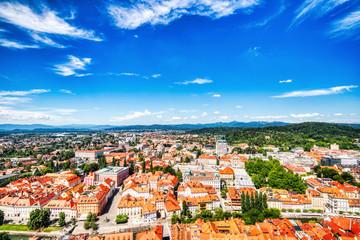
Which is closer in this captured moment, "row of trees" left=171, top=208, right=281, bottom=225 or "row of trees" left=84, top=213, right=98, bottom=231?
"row of trees" left=84, top=213, right=98, bottom=231

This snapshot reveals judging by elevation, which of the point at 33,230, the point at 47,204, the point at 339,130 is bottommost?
the point at 33,230

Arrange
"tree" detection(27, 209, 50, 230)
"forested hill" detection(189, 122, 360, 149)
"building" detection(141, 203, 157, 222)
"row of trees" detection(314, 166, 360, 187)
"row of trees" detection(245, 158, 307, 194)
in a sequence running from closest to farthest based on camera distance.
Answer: "tree" detection(27, 209, 50, 230), "building" detection(141, 203, 157, 222), "row of trees" detection(245, 158, 307, 194), "row of trees" detection(314, 166, 360, 187), "forested hill" detection(189, 122, 360, 149)

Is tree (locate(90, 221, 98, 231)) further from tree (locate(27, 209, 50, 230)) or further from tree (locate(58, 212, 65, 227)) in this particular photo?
tree (locate(27, 209, 50, 230))

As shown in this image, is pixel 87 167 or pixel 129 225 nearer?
pixel 129 225

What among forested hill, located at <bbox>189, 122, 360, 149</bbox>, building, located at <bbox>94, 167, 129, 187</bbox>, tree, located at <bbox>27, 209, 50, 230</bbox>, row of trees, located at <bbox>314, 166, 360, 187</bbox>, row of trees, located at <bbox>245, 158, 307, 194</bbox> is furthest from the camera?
forested hill, located at <bbox>189, 122, 360, 149</bbox>

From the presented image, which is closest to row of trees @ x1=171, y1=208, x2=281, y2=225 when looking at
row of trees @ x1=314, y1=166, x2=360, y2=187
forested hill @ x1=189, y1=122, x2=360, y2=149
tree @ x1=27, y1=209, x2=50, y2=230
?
tree @ x1=27, y1=209, x2=50, y2=230

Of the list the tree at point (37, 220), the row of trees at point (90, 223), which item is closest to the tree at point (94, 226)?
the row of trees at point (90, 223)

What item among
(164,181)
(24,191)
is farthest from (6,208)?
(164,181)

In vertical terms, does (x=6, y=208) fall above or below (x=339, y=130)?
below

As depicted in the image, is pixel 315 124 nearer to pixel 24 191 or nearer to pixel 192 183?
pixel 192 183
